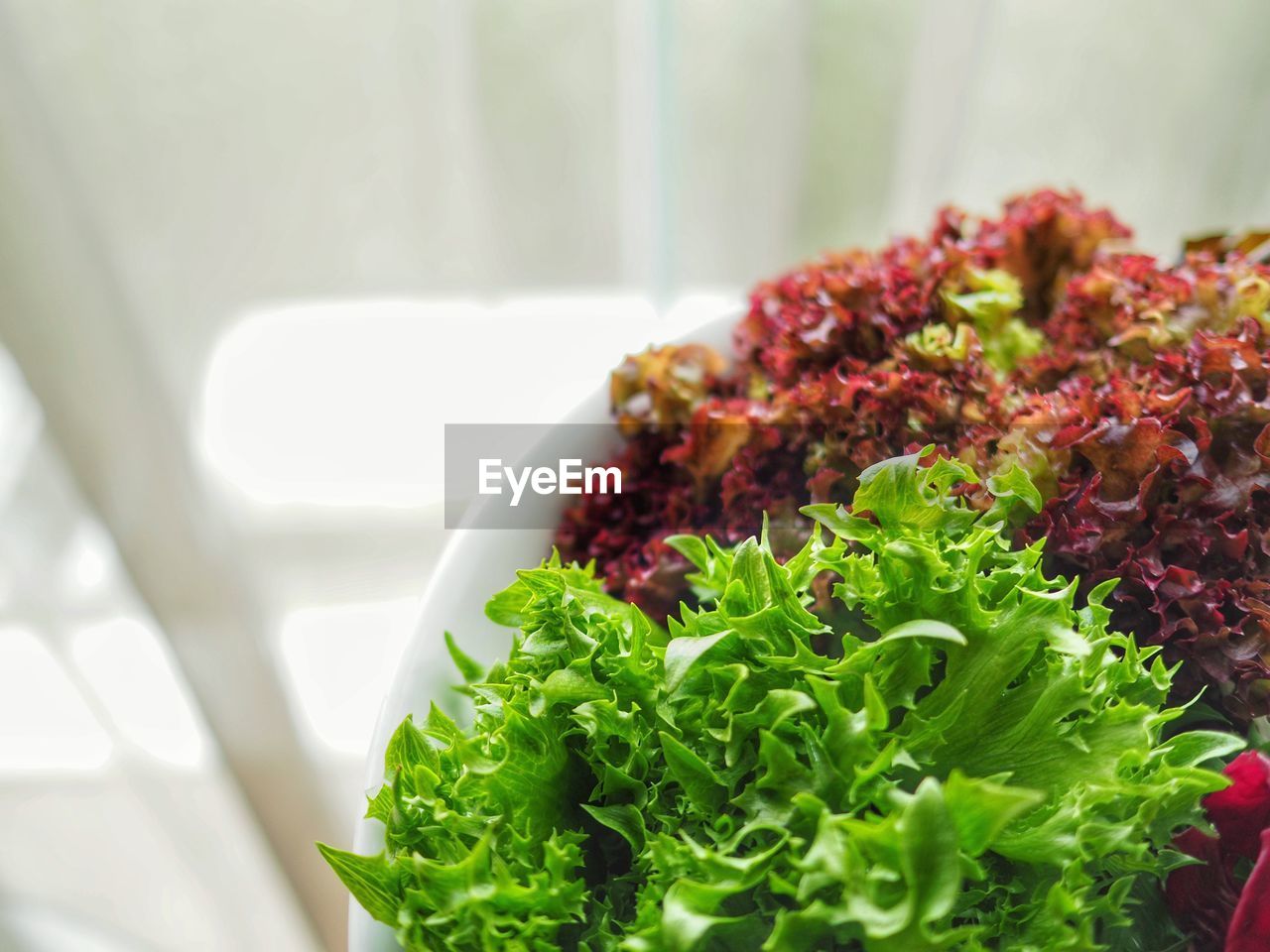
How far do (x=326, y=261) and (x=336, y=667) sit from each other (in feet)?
1.12

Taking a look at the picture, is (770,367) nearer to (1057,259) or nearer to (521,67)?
(1057,259)

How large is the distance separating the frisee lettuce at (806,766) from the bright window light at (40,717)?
448 mm

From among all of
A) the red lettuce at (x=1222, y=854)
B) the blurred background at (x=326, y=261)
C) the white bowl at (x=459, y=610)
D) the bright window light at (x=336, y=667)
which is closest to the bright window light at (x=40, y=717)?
the blurred background at (x=326, y=261)

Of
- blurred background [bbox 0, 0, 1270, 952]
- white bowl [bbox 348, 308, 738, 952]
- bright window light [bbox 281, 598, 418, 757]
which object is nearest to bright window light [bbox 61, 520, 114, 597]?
blurred background [bbox 0, 0, 1270, 952]

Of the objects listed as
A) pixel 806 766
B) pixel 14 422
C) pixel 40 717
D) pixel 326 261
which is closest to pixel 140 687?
pixel 40 717

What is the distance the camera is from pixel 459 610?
451 mm

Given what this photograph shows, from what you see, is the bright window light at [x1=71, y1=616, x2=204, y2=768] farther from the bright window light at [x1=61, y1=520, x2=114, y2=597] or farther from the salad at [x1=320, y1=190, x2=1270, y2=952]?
the salad at [x1=320, y1=190, x2=1270, y2=952]

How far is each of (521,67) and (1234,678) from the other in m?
0.62

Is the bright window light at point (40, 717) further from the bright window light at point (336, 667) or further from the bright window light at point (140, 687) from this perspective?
the bright window light at point (336, 667)

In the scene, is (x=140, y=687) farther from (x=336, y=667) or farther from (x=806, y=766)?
(x=806, y=766)

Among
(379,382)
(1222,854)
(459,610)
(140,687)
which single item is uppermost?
(379,382)

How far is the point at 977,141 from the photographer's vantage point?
92cm

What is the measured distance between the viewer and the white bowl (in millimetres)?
411

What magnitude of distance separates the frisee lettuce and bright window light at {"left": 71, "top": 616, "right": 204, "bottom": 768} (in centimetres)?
46
